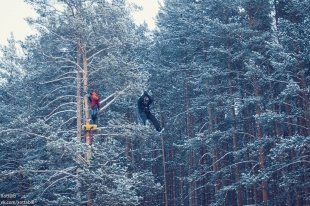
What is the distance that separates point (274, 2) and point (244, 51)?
3199mm

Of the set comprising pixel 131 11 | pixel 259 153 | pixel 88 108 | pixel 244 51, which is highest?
pixel 131 11

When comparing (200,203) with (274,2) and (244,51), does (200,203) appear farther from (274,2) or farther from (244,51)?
(274,2)

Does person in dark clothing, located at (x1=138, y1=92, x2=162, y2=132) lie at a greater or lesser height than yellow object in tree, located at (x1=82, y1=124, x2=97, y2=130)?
greater

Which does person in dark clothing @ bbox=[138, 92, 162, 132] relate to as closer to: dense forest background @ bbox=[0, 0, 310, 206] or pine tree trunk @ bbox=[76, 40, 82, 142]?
dense forest background @ bbox=[0, 0, 310, 206]

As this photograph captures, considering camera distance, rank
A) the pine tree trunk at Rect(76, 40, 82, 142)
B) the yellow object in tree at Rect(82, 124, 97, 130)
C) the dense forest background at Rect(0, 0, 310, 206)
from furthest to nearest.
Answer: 1. the pine tree trunk at Rect(76, 40, 82, 142)
2. the yellow object in tree at Rect(82, 124, 97, 130)
3. the dense forest background at Rect(0, 0, 310, 206)

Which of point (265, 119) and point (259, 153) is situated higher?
point (265, 119)

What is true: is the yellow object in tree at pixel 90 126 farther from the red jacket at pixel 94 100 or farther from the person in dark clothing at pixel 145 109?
the person in dark clothing at pixel 145 109

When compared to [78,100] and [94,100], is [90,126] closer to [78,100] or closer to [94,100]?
[94,100]

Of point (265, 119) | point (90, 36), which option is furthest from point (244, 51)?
point (90, 36)

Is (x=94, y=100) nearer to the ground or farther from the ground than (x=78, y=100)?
nearer to the ground

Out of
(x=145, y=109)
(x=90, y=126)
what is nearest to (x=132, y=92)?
(x=145, y=109)

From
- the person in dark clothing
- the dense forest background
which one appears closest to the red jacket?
the dense forest background

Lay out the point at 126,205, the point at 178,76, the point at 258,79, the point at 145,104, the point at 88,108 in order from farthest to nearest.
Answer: the point at 178,76 → the point at 258,79 → the point at 88,108 → the point at 145,104 → the point at 126,205

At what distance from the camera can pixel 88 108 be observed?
15711 mm
